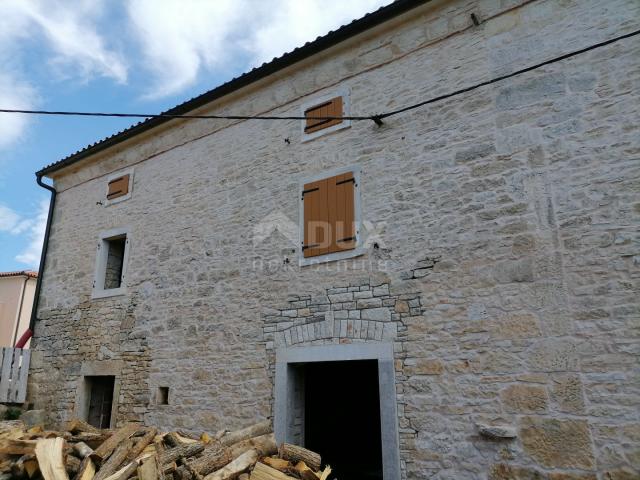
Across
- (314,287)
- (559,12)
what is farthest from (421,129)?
(314,287)

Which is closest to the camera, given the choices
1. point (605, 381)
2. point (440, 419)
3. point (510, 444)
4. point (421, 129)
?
point (605, 381)

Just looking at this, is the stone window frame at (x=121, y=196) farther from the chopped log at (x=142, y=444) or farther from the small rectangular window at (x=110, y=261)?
the chopped log at (x=142, y=444)

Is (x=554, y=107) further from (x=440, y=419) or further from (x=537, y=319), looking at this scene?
(x=440, y=419)

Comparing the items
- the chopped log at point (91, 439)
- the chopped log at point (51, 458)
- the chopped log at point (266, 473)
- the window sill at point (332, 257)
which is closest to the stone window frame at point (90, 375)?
the chopped log at point (91, 439)

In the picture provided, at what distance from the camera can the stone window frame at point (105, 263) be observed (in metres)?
8.06

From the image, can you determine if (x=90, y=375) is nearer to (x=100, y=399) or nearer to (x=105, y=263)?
(x=100, y=399)

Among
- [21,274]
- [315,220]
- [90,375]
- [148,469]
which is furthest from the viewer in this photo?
[21,274]

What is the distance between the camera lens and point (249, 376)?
611cm

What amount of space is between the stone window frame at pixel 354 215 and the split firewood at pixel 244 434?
207 centimetres

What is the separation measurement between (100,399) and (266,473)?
5518 millimetres

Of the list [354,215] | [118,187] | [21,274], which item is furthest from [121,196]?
[21,274]

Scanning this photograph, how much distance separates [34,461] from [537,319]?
4.84m

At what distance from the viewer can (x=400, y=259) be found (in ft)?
17.5

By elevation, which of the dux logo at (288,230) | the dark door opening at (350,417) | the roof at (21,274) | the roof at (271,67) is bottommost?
the dark door opening at (350,417)
